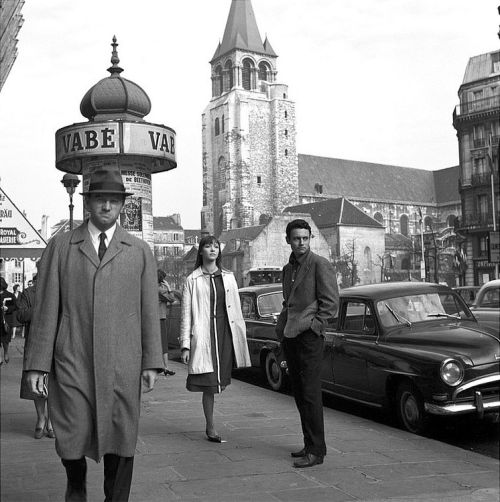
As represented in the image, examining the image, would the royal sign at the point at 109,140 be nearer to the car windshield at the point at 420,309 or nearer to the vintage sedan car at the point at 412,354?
the vintage sedan car at the point at 412,354

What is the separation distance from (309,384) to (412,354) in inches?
80.1

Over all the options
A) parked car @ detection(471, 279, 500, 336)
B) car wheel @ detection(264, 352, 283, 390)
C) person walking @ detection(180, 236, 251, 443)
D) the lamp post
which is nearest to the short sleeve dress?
person walking @ detection(180, 236, 251, 443)

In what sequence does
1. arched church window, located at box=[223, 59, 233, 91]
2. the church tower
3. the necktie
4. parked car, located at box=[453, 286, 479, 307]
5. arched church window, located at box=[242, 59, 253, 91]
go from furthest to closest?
arched church window, located at box=[223, 59, 233, 91]
arched church window, located at box=[242, 59, 253, 91]
the church tower
parked car, located at box=[453, 286, 479, 307]
the necktie

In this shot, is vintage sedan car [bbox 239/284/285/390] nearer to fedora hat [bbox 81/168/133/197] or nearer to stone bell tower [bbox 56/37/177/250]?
stone bell tower [bbox 56/37/177/250]

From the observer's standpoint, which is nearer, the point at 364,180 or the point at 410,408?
the point at 410,408

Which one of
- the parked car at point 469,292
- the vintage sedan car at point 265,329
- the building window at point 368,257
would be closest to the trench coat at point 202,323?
the vintage sedan car at point 265,329

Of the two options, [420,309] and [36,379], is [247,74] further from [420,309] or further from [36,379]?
[36,379]

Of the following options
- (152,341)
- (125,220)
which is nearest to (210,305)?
(152,341)

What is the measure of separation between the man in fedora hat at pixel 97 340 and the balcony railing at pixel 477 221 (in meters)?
52.5

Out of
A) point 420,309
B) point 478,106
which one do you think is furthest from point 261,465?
point 478,106

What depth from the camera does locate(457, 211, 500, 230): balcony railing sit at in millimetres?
53719

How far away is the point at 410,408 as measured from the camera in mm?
7281

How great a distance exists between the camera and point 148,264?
3.83 meters

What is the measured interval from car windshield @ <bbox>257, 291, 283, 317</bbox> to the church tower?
3122 inches
